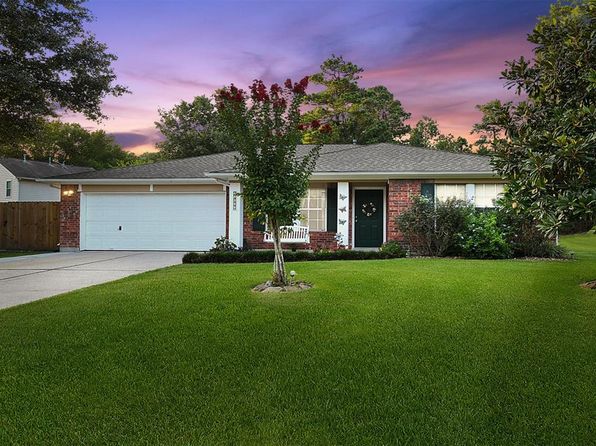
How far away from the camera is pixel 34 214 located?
639 inches

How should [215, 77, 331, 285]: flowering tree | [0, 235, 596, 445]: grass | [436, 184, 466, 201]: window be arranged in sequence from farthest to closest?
[436, 184, 466, 201]: window, [215, 77, 331, 285]: flowering tree, [0, 235, 596, 445]: grass

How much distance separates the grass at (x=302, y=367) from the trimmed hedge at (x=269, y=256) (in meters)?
4.28

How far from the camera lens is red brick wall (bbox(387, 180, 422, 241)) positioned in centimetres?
1330

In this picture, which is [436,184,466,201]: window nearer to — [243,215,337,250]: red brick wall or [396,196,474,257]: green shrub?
[396,196,474,257]: green shrub

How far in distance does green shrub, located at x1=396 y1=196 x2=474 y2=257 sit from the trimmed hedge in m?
0.87

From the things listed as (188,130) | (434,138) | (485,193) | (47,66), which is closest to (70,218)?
(47,66)

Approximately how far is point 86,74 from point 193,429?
1532 cm

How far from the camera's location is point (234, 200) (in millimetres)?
13922

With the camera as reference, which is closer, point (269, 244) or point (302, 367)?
point (302, 367)

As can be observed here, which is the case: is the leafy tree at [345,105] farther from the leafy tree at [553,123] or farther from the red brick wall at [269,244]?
the leafy tree at [553,123]

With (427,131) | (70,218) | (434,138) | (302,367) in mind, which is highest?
(427,131)

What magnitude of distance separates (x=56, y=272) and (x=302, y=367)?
820 centimetres

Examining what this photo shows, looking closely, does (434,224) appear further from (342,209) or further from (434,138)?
(434,138)

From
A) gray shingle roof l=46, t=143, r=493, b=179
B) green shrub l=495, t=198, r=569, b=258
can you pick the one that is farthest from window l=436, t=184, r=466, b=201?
green shrub l=495, t=198, r=569, b=258
